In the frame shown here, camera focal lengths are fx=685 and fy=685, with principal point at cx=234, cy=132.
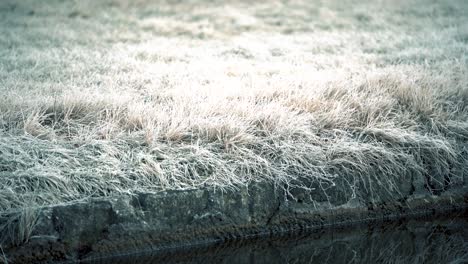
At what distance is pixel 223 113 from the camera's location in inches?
227

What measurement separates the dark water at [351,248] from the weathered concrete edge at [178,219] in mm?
90

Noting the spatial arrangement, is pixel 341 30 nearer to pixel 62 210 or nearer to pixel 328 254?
pixel 328 254

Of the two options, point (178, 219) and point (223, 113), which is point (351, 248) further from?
point (223, 113)

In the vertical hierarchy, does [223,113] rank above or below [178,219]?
above

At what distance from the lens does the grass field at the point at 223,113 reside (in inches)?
194

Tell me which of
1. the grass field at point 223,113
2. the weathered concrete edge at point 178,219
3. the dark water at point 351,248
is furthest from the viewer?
the grass field at point 223,113

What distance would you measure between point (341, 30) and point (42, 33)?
15.0 ft

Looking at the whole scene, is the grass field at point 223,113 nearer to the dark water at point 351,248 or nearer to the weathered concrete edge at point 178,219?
the weathered concrete edge at point 178,219

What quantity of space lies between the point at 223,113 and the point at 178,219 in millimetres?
1284

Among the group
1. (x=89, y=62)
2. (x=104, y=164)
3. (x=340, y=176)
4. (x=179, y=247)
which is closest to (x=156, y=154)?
(x=104, y=164)

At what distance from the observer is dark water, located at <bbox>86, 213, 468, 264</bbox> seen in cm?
469

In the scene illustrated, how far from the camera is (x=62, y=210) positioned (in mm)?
4480

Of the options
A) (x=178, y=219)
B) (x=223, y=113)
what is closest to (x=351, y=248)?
(x=178, y=219)

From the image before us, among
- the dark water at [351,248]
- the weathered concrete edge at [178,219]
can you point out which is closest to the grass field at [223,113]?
the weathered concrete edge at [178,219]
